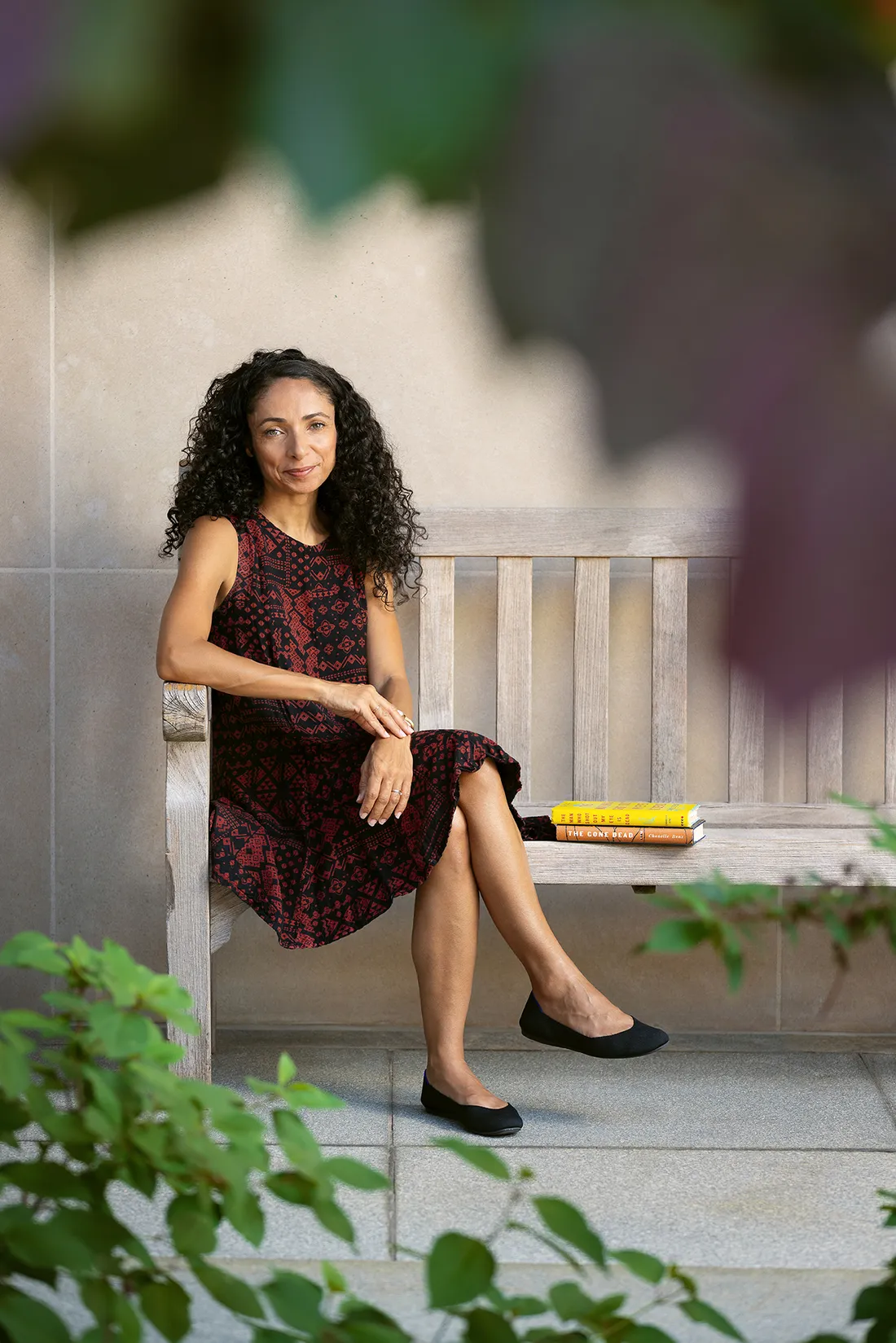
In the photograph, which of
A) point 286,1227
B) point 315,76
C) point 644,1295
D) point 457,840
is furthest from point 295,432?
point 315,76

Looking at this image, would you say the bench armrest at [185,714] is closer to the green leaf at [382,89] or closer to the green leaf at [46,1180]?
the green leaf at [46,1180]

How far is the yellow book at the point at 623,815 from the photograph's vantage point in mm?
2172

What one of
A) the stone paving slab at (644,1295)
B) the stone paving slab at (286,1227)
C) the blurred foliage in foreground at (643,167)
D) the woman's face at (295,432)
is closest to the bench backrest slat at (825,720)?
the blurred foliage in foreground at (643,167)

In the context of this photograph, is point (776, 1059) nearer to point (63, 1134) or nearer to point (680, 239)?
point (63, 1134)

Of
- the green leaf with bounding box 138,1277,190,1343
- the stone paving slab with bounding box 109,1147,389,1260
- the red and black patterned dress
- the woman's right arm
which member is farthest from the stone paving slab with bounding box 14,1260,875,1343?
the woman's right arm

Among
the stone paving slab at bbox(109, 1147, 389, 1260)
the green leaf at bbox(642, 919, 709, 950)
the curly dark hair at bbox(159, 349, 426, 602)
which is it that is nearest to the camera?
the green leaf at bbox(642, 919, 709, 950)

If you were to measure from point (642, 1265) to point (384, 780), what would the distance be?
127cm

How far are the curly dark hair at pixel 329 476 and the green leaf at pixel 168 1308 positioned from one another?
5.14 feet

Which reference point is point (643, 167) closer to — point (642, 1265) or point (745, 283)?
point (745, 283)

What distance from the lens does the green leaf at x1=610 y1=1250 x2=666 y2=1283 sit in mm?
871

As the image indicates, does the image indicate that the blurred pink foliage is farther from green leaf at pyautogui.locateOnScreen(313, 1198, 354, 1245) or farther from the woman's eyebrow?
the woman's eyebrow

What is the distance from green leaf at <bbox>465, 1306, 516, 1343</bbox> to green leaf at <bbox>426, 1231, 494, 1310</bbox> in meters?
0.03

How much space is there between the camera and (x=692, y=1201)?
180cm

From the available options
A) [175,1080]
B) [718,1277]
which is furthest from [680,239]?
[718,1277]
